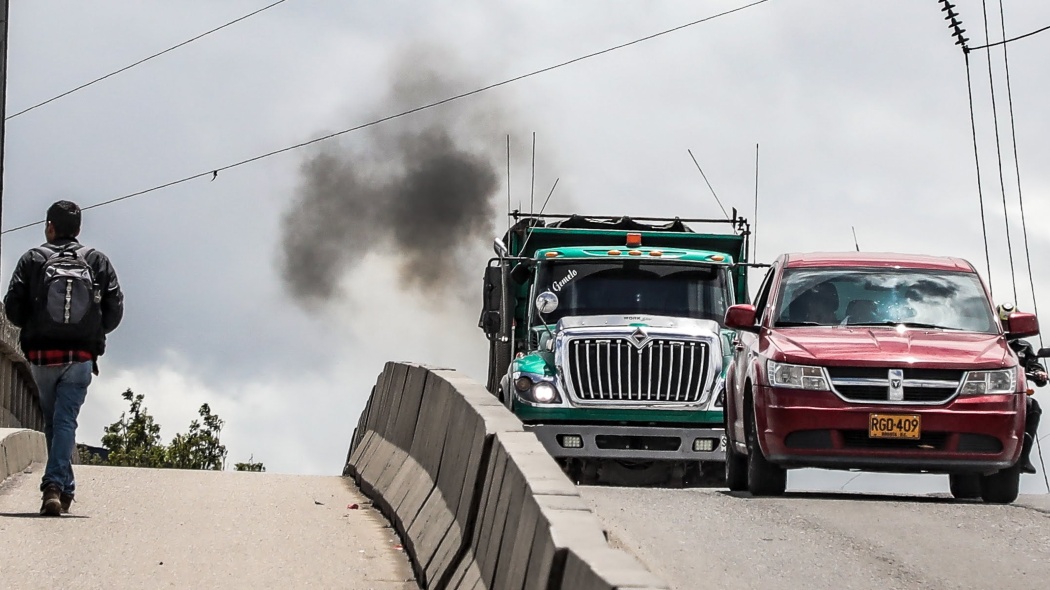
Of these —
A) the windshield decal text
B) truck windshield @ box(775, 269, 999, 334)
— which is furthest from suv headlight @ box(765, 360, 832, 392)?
the windshield decal text

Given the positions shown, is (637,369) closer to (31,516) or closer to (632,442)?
(632,442)

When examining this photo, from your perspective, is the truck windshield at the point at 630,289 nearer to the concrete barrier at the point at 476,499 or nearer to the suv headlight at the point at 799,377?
the concrete barrier at the point at 476,499

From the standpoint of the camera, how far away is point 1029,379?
50.8ft

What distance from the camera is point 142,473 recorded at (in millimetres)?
15141

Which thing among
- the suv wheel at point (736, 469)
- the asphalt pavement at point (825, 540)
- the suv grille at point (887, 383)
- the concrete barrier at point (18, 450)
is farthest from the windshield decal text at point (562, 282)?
the suv grille at point (887, 383)

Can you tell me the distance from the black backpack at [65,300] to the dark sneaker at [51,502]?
3.19ft

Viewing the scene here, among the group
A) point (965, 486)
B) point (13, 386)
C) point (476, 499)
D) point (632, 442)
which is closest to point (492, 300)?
point (632, 442)

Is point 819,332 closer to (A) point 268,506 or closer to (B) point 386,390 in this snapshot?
(B) point 386,390

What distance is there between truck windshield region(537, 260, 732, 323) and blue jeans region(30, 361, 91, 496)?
8.39 metres

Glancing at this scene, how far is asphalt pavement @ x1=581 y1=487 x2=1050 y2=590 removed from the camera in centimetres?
941

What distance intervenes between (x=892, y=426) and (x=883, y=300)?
1.49m

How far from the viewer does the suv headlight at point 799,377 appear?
13656 millimetres

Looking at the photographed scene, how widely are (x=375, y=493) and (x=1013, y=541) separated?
15.2 feet

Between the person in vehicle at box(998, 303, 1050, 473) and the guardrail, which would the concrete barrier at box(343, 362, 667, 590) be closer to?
the person in vehicle at box(998, 303, 1050, 473)
